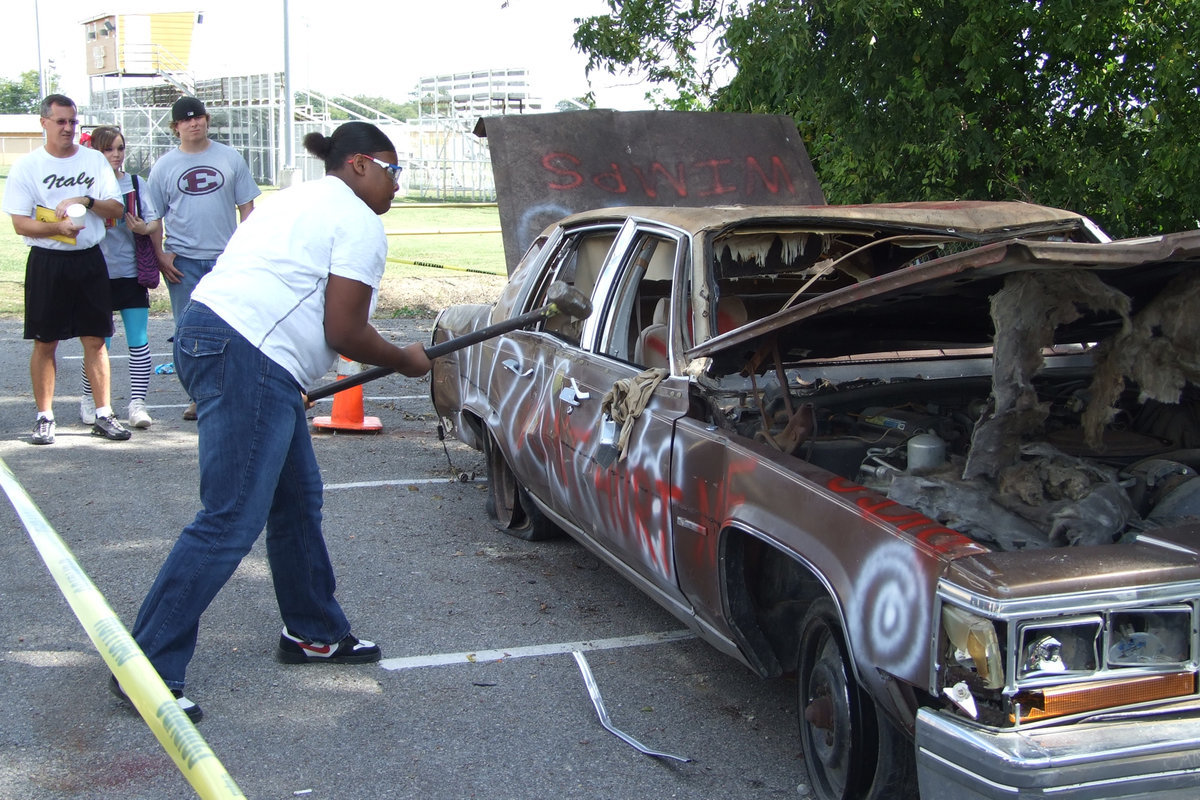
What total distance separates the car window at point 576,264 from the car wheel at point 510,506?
0.70 meters

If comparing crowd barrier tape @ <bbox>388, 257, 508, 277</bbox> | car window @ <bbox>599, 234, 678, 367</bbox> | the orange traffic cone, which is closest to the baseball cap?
the orange traffic cone

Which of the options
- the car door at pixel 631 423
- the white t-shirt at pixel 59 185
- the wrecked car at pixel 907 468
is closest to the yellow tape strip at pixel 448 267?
the white t-shirt at pixel 59 185

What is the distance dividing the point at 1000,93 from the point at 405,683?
18.4 feet

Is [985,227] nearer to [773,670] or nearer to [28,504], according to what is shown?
[773,670]

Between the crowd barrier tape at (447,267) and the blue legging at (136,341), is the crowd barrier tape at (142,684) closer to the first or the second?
the blue legging at (136,341)

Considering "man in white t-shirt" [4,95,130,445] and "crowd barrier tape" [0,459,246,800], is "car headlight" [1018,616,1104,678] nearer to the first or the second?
"crowd barrier tape" [0,459,246,800]

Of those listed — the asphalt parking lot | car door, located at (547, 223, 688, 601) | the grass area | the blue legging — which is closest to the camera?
the asphalt parking lot

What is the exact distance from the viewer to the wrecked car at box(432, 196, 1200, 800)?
2.32 meters

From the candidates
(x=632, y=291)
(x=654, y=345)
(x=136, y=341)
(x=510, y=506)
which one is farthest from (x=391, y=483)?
(x=654, y=345)

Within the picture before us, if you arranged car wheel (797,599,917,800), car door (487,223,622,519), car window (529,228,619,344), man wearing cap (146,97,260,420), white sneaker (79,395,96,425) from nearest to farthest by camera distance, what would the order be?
car wheel (797,599,917,800) < car door (487,223,622,519) < car window (529,228,619,344) < man wearing cap (146,97,260,420) < white sneaker (79,395,96,425)

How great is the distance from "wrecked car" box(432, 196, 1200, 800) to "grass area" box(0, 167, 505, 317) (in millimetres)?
6283

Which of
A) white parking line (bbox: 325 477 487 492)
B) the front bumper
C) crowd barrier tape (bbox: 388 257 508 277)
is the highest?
crowd barrier tape (bbox: 388 257 508 277)

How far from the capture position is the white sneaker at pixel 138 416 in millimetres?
7457

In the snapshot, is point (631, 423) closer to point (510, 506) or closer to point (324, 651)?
point (324, 651)
